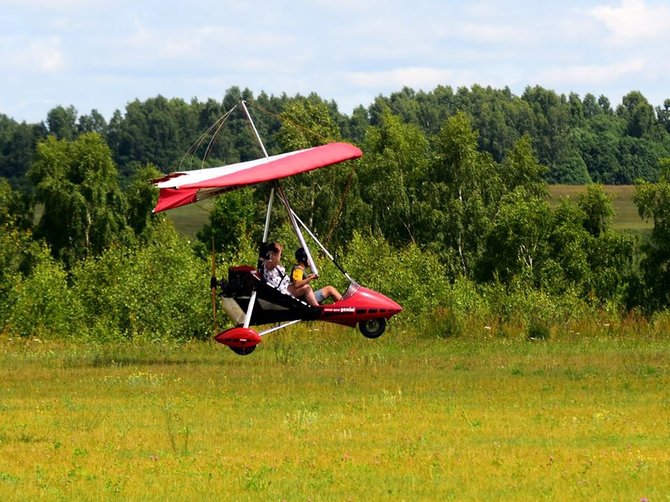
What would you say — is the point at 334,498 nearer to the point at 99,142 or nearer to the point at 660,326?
the point at 660,326

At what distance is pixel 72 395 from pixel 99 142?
7831 centimetres

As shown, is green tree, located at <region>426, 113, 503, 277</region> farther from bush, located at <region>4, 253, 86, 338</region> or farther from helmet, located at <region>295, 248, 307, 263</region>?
helmet, located at <region>295, 248, 307, 263</region>

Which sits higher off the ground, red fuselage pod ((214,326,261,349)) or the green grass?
red fuselage pod ((214,326,261,349))

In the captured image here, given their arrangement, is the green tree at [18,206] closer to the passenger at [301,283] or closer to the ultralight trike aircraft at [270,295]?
the ultralight trike aircraft at [270,295]

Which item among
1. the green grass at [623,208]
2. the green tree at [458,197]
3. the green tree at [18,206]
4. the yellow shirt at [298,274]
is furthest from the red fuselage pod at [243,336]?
the green grass at [623,208]

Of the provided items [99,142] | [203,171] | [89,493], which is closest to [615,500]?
[89,493]

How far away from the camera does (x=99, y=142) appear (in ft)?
Answer: 322

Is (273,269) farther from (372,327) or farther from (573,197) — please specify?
(573,197)

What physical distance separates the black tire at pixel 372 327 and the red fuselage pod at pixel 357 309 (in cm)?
45

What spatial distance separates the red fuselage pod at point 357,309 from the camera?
24.8 m

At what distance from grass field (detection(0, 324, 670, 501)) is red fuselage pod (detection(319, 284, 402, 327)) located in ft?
3.22

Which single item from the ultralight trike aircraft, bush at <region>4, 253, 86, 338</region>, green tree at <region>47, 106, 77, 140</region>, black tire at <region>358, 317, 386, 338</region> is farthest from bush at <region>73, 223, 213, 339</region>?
green tree at <region>47, 106, 77, 140</region>

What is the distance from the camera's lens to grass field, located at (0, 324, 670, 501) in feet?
43.9

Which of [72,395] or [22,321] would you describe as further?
[22,321]
